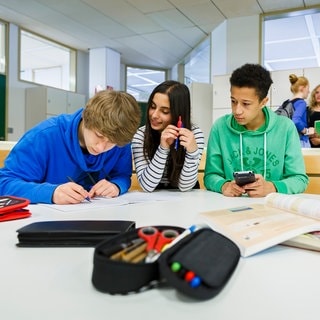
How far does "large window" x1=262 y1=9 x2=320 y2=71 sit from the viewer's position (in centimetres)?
490

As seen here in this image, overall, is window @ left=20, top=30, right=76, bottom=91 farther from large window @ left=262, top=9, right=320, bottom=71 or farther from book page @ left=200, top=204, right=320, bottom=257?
book page @ left=200, top=204, right=320, bottom=257

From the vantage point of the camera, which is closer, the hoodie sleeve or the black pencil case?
the black pencil case

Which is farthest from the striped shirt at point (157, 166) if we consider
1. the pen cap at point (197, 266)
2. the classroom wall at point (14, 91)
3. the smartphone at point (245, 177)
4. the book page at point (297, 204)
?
the classroom wall at point (14, 91)

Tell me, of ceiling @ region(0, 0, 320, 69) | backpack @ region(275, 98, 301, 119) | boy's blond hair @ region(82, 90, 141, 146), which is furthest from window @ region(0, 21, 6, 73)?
boy's blond hair @ region(82, 90, 141, 146)

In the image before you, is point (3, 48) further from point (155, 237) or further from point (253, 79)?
point (155, 237)

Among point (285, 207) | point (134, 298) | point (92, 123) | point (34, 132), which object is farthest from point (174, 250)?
point (34, 132)

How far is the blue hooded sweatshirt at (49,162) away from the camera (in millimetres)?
1106

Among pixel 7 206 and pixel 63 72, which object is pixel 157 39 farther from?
pixel 7 206

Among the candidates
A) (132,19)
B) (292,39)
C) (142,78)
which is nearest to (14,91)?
(132,19)

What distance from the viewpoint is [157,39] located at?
6.00 meters

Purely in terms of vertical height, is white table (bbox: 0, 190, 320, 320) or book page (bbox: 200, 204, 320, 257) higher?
book page (bbox: 200, 204, 320, 257)

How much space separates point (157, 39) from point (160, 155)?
5033mm

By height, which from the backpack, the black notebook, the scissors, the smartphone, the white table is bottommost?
the white table

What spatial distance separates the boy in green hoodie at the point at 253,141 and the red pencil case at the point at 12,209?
84 centimetres
